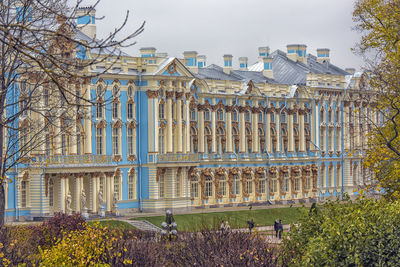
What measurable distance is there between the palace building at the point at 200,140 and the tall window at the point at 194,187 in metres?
0.07

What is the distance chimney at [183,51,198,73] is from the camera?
6169cm

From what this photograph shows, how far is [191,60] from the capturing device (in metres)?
62.4

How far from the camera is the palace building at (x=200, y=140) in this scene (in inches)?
1922

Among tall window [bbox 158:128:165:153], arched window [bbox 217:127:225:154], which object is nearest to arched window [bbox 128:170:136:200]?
tall window [bbox 158:128:165:153]

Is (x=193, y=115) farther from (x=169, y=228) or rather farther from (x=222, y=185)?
(x=169, y=228)

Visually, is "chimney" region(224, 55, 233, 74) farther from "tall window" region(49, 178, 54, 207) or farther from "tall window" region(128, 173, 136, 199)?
"tall window" region(49, 178, 54, 207)

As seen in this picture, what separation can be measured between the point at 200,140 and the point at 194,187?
336 cm

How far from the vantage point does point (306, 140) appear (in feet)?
231

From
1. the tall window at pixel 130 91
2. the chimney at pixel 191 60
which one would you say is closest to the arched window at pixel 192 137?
the chimney at pixel 191 60

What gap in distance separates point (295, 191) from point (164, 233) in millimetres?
A: 39830

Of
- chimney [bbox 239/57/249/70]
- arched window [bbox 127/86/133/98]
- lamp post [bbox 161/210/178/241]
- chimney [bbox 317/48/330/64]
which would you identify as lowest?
lamp post [bbox 161/210/178/241]

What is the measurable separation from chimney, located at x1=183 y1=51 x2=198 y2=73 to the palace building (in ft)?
0.27

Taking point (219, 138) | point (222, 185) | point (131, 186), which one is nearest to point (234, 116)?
point (219, 138)

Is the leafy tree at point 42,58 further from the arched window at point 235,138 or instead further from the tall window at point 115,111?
the arched window at point 235,138
